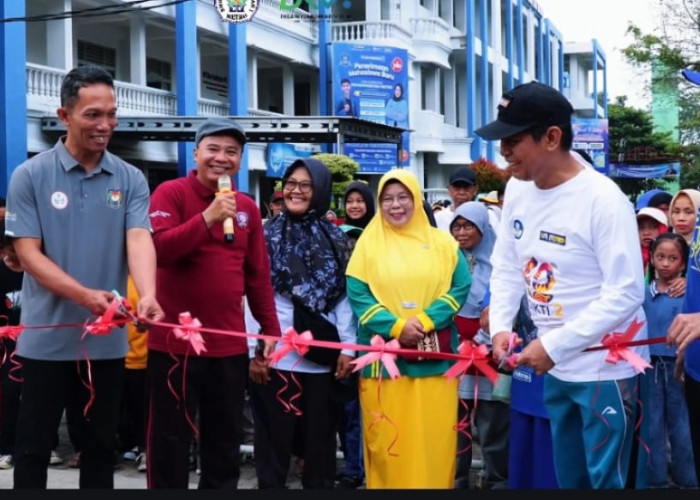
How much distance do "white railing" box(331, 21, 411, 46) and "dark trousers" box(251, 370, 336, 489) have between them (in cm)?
2352

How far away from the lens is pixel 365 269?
4.86 metres

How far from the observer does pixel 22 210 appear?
369 centimetres

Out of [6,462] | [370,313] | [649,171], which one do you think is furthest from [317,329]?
[649,171]

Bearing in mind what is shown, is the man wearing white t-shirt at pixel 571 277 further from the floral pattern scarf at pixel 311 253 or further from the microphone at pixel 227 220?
the floral pattern scarf at pixel 311 253

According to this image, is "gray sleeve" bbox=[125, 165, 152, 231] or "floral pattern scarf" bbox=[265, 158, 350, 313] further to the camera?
"floral pattern scarf" bbox=[265, 158, 350, 313]

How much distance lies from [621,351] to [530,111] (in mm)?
1029

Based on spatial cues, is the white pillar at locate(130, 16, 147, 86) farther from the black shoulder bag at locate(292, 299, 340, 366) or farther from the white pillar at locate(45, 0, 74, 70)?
the black shoulder bag at locate(292, 299, 340, 366)

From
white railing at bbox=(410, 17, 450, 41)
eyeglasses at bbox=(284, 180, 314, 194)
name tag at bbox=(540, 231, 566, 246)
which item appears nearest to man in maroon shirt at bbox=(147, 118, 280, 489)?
eyeglasses at bbox=(284, 180, 314, 194)

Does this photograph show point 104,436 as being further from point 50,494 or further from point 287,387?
point 287,387

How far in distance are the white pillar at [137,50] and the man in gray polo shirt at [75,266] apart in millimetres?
16511

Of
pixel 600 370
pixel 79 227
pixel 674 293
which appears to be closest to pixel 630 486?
pixel 600 370

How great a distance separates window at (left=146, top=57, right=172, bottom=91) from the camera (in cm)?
2180

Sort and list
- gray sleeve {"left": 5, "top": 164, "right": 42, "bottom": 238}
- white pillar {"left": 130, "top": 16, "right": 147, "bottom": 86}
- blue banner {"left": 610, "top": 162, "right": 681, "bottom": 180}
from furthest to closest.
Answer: blue banner {"left": 610, "top": 162, "right": 681, "bottom": 180}, white pillar {"left": 130, "top": 16, "right": 147, "bottom": 86}, gray sleeve {"left": 5, "top": 164, "right": 42, "bottom": 238}

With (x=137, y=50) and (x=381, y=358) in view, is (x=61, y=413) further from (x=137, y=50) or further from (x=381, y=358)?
(x=137, y=50)
